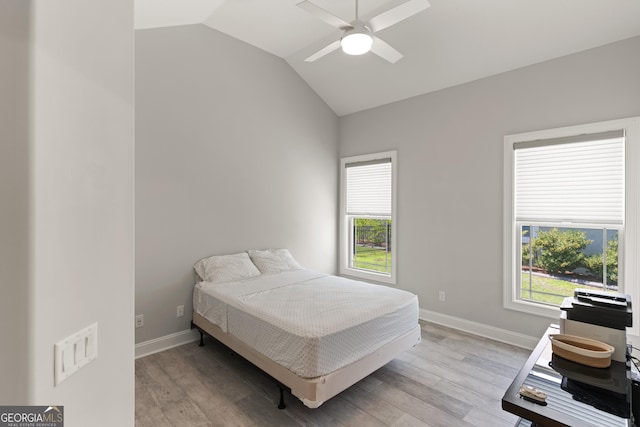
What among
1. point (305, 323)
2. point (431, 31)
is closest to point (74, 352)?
point (305, 323)

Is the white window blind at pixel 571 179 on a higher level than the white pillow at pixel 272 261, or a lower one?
higher

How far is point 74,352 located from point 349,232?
14.3 feet

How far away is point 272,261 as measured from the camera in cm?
380

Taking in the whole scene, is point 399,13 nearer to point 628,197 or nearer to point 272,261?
point 628,197

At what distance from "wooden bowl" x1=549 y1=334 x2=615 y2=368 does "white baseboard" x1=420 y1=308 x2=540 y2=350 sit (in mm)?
1784

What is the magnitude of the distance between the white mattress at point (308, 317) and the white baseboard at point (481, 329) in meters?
1.21

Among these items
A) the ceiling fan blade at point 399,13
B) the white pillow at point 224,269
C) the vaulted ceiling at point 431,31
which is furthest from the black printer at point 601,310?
the white pillow at point 224,269

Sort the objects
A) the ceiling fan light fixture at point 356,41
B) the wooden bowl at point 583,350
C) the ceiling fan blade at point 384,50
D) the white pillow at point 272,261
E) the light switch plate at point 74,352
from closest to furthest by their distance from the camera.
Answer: the light switch plate at point 74,352 → the wooden bowl at point 583,350 → the ceiling fan light fixture at point 356,41 → the ceiling fan blade at point 384,50 → the white pillow at point 272,261

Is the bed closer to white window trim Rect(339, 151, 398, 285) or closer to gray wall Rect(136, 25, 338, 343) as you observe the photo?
gray wall Rect(136, 25, 338, 343)

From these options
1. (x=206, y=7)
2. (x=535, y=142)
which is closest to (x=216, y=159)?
(x=206, y=7)

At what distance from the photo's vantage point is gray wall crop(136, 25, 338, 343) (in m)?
3.04

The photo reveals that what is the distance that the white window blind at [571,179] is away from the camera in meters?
2.79

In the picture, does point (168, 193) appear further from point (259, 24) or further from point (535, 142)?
point (535, 142)

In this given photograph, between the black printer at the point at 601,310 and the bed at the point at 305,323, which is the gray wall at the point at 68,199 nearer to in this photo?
the bed at the point at 305,323
